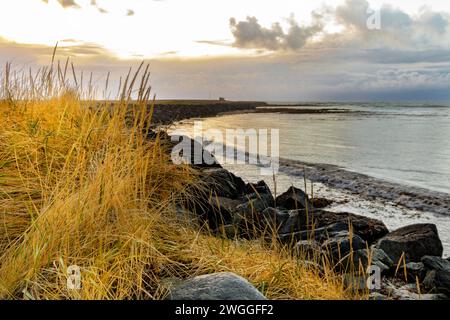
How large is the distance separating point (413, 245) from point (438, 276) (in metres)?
0.97

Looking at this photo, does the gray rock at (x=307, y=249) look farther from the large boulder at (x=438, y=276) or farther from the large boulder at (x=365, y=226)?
the large boulder at (x=365, y=226)

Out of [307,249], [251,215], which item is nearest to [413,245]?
[307,249]

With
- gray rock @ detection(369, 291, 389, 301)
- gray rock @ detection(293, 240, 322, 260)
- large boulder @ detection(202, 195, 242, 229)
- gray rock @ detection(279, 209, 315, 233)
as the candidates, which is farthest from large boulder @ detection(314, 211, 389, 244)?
gray rock @ detection(369, 291, 389, 301)

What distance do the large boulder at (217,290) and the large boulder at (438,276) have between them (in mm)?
2424

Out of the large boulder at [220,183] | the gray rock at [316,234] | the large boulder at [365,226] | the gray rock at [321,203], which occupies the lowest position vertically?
the gray rock at [321,203]

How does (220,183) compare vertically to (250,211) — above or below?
above

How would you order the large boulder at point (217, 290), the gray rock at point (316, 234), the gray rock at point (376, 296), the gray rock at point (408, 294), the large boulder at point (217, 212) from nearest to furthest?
1. the large boulder at point (217, 290)
2. the gray rock at point (376, 296)
3. the gray rock at point (408, 294)
4. the gray rock at point (316, 234)
5. the large boulder at point (217, 212)

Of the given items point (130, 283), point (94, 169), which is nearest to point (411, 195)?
point (94, 169)

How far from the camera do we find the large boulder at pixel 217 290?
2682 mm

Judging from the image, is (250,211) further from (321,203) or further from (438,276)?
(321,203)

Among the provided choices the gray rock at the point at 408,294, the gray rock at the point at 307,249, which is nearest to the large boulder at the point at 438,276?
the gray rock at the point at 408,294

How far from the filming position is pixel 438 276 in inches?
175

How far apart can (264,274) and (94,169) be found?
180 cm

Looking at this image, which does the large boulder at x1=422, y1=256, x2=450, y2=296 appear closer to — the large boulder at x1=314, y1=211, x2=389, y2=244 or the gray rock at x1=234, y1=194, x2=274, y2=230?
the large boulder at x1=314, y1=211, x2=389, y2=244
